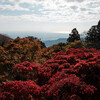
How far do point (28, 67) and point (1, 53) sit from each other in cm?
387

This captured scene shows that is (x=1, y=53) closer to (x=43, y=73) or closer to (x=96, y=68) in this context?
(x=43, y=73)

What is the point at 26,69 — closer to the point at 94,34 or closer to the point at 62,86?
the point at 62,86

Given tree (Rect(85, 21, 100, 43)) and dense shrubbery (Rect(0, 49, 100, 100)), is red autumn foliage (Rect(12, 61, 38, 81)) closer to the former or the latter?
dense shrubbery (Rect(0, 49, 100, 100))

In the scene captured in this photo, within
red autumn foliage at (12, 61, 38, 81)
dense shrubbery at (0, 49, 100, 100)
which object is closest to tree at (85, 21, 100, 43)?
red autumn foliage at (12, 61, 38, 81)

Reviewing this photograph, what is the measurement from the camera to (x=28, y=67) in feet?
24.4

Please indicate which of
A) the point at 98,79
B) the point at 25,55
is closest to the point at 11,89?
the point at 98,79

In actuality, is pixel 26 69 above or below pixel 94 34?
below

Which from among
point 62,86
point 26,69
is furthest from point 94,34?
point 62,86

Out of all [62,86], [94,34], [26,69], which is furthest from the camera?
[94,34]

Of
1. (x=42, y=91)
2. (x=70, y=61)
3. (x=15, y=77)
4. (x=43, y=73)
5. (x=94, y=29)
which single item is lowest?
(x=15, y=77)

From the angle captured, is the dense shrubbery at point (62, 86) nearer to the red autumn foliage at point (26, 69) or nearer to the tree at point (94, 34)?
the red autumn foliage at point (26, 69)

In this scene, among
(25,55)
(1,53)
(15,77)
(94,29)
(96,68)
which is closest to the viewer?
(96,68)

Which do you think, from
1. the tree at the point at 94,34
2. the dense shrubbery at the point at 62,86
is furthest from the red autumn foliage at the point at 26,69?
the tree at the point at 94,34

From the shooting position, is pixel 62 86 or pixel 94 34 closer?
pixel 62 86
